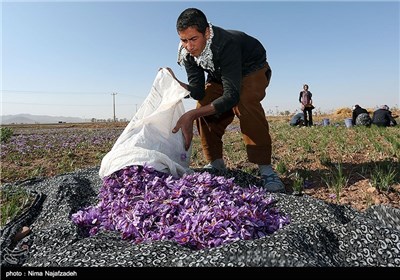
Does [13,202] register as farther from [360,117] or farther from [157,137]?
[360,117]

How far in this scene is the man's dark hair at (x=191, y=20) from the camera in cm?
357

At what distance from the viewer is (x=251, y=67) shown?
435cm

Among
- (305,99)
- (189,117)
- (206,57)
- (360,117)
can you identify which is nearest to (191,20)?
(206,57)

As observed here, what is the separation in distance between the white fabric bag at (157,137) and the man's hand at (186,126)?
0.61ft

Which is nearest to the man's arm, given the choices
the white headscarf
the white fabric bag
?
the white fabric bag

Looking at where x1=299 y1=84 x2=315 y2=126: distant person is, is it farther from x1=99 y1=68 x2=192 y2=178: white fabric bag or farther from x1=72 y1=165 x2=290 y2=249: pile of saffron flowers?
x1=72 y1=165 x2=290 y2=249: pile of saffron flowers

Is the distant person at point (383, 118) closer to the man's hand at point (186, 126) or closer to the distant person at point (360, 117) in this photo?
the distant person at point (360, 117)

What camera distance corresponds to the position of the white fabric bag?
359cm

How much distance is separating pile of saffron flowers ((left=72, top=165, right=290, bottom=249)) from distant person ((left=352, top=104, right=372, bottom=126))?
1147 cm

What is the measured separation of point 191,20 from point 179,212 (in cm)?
216

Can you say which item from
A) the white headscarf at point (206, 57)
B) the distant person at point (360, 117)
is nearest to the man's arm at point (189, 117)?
the white headscarf at point (206, 57)

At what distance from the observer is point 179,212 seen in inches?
109
